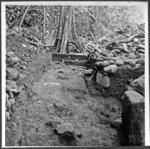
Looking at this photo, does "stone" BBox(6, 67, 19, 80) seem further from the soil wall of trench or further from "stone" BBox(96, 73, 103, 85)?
"stone" BBox(96, 73, 103, 85)

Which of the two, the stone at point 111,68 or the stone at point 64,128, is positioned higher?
the stone at point 111,68

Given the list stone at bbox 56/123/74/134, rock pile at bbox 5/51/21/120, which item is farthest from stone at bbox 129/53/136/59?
rock pile at bbox 5/51/21/120

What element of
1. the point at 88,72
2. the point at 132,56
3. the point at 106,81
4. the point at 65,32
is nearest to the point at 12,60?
the point at 65,32

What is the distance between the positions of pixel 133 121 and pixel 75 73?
0.47 meters

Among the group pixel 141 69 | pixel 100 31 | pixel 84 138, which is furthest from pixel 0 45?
pixel 141 69

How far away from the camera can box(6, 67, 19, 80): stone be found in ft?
4.57

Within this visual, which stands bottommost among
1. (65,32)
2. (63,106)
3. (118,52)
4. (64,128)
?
(64,128)

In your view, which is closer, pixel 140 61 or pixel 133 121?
pixel 133 121

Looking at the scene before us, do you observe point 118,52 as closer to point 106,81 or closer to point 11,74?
point 106,81

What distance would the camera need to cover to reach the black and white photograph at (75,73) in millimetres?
1350

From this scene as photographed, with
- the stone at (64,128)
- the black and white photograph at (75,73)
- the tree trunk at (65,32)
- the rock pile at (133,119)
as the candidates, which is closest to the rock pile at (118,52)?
the black and white photograph at (75,73)

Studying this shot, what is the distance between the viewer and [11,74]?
4.58ft

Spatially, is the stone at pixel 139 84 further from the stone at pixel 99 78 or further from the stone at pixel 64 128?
the stone at pixel 64 128

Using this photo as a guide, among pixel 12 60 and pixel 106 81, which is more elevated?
pixel 12 60
